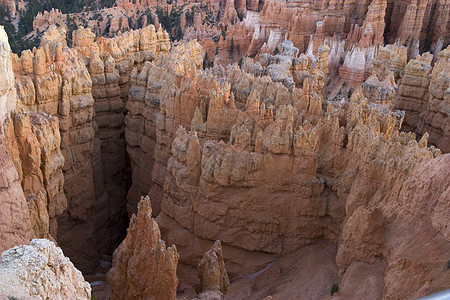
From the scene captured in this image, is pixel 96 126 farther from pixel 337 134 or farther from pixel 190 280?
pixel 337 134

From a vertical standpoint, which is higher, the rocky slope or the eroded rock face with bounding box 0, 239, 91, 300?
the eroded rock face with bounding box 0, 239, 91, 300

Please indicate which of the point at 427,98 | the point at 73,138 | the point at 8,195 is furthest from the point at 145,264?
the point at 427,98

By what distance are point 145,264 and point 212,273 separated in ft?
6.82

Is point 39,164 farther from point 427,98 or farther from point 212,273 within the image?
point 427,98

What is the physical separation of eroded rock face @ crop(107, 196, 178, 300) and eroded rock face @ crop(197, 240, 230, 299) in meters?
1.25

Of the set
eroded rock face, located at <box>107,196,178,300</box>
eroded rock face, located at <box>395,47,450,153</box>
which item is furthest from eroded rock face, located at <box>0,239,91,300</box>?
eroded rock face, located at <box>395,47,450,153</box>

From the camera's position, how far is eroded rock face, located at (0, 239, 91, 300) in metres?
6.93

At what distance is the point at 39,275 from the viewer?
7250 mm

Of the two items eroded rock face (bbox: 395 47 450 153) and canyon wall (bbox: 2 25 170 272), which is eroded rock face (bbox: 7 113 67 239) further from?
eroded rock face (bbox: 395 47 450 153)

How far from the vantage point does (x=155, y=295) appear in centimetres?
1315

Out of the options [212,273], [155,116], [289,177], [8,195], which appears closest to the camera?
[8,195]

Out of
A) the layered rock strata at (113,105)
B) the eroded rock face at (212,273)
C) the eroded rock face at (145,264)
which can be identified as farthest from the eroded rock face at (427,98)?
the eroded rock face at (145,264)

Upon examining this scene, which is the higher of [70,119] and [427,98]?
[70,119]

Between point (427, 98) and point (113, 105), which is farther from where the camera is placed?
point (427, 98)
